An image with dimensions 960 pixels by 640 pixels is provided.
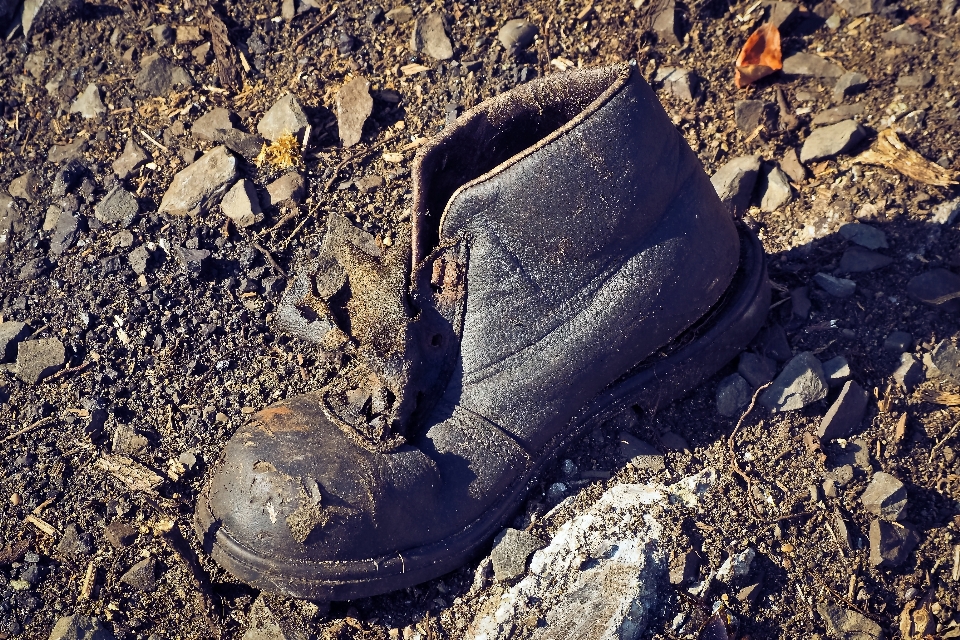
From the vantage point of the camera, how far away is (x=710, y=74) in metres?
3.35

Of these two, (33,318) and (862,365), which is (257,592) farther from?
(862,365)

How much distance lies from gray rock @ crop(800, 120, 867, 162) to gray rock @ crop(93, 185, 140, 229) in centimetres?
269

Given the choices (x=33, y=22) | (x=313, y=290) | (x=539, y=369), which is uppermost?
(x=33, y=22)

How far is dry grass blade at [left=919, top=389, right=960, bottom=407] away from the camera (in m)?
2.60

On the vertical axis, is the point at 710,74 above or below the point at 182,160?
below

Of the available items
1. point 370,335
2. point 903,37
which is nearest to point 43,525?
point 370,335

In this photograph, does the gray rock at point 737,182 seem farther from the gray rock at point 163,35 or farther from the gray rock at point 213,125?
the gray rock at point 163,35

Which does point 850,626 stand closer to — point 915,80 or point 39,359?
point 915,80

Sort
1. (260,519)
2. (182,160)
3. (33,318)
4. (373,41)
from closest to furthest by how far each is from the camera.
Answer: (260,519)
(33,318)
(182,160)
(373,41)

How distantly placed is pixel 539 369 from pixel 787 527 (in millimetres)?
922

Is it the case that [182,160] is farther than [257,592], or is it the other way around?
[182,160]

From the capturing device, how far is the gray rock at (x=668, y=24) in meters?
3.40

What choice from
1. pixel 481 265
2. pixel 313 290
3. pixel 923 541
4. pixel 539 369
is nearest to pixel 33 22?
pixel 313 290

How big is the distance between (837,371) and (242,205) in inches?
89.6
